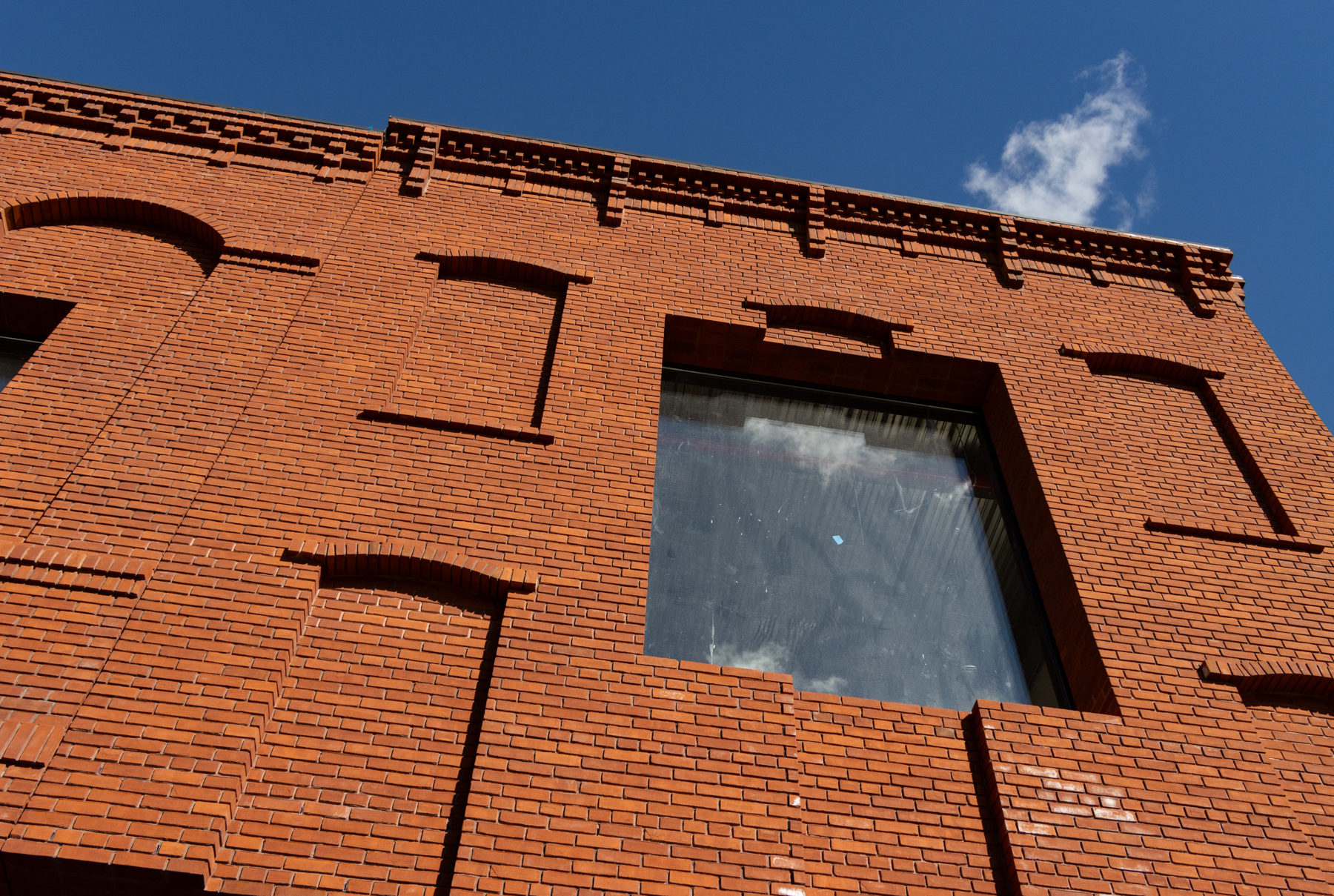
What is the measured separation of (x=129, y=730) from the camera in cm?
472

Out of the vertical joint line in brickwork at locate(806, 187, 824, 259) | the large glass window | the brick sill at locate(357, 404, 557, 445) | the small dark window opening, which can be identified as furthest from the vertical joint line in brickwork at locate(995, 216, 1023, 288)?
the small dark window opening

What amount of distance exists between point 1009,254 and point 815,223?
1.88 meters

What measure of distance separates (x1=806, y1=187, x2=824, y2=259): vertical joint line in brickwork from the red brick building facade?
0.04m

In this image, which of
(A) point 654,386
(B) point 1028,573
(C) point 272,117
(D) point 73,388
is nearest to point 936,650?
(B) point 1028,573

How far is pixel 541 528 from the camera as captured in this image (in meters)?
6.03

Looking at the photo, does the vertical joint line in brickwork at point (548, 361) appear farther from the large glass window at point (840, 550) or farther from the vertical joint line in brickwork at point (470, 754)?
the vertical joint line in brickwork at point (470, 754)

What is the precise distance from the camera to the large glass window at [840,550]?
6.13 metres

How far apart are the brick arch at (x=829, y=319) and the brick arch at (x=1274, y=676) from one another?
11.7 feet

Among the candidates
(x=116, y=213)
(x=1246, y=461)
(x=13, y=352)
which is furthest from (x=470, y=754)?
(x=1246, y=461)

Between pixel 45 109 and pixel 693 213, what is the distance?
20.1ft

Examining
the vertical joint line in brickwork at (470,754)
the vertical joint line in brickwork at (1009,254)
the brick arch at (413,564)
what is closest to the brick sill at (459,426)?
the brick arch at (413,564)

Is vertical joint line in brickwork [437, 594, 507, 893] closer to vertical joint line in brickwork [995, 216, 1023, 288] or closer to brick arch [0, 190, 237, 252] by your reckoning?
brick arch [0, 190, 237, 252]

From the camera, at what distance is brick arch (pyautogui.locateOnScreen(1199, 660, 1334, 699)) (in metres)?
5.85

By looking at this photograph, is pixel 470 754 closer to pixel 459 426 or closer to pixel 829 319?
pixel 459 426
